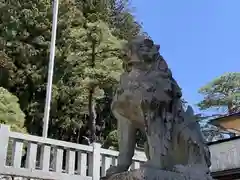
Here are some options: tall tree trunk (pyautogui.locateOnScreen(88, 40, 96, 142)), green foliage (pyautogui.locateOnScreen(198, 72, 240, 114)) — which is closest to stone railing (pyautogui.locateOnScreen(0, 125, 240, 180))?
tall tree trunk (pyautogui.locateOnScreen(88, 40, 96, 142))

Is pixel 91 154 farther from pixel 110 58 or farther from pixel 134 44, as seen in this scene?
pixel 110 58

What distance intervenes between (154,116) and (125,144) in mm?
310

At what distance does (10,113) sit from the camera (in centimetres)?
991

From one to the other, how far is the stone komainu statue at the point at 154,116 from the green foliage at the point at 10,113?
7.15m

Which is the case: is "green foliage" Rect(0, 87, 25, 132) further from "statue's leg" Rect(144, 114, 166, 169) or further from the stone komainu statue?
"statue's leg" Rect(144, 114, 166, 169)

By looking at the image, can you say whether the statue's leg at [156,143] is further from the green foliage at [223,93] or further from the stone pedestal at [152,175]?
the green foliage at [223,93]

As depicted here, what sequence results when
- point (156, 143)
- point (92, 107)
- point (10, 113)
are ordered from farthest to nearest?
1. point (92, 107)
2. point (10, 113)
3. point (156, 143)

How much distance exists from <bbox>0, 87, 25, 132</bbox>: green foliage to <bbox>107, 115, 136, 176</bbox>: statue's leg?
23.3 ft

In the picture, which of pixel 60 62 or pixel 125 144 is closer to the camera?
pixel 125 144

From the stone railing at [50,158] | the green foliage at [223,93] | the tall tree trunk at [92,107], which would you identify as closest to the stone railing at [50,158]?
the stone railing at [50,158]

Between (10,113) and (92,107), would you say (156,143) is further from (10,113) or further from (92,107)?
(92,107)

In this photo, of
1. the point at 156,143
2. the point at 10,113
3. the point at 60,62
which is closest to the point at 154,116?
the point at 156,143

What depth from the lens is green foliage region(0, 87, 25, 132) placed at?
31.0 feet

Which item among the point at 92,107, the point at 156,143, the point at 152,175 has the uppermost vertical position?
the point at 92,107
